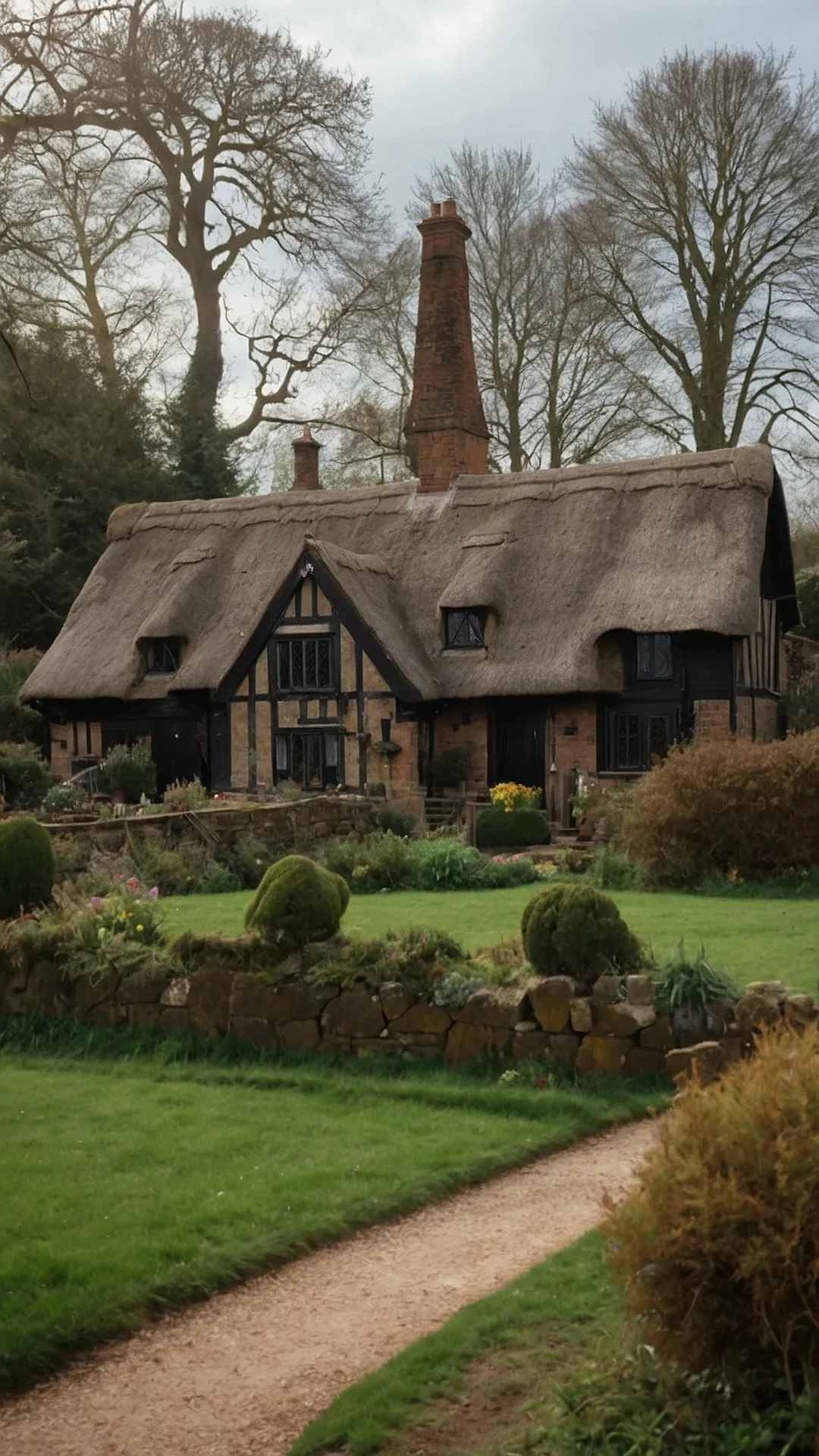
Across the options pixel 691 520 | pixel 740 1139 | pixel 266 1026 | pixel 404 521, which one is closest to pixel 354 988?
pixel 266 1026

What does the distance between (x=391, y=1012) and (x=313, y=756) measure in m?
17.3

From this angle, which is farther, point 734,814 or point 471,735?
point 471,735

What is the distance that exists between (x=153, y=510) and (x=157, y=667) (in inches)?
219

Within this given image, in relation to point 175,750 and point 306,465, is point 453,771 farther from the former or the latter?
point 306,465

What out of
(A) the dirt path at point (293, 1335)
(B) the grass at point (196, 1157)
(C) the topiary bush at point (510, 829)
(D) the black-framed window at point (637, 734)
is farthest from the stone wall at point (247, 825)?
(A) the dirt path at point (293, 1335)

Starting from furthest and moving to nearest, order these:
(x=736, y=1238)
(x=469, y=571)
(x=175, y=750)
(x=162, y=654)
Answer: (x=162, y=654) < (x=175, y=750) < (x=469, y=571) < (x=736, y=1238)

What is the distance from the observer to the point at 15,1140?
8414mm

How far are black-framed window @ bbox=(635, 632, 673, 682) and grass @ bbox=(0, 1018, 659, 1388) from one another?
Result: 16.9 meters

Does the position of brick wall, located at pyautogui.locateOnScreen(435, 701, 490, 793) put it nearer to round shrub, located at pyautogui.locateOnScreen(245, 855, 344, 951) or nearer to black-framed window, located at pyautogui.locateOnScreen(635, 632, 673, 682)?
black-framed window, located at pyautogui.locateOnScreen(635, 632, 673, 682)

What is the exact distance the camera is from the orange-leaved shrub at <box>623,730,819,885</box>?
16922 mm

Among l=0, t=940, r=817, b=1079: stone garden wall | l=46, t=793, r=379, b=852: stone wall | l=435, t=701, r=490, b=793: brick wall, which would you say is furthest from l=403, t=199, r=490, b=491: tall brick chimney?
l=0, t=940, r=817, b=1079: stone garden wall

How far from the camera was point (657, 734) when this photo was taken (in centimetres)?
2591

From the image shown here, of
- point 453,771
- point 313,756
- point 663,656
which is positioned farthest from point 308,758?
point 663,656

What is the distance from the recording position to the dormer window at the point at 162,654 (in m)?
29.3
